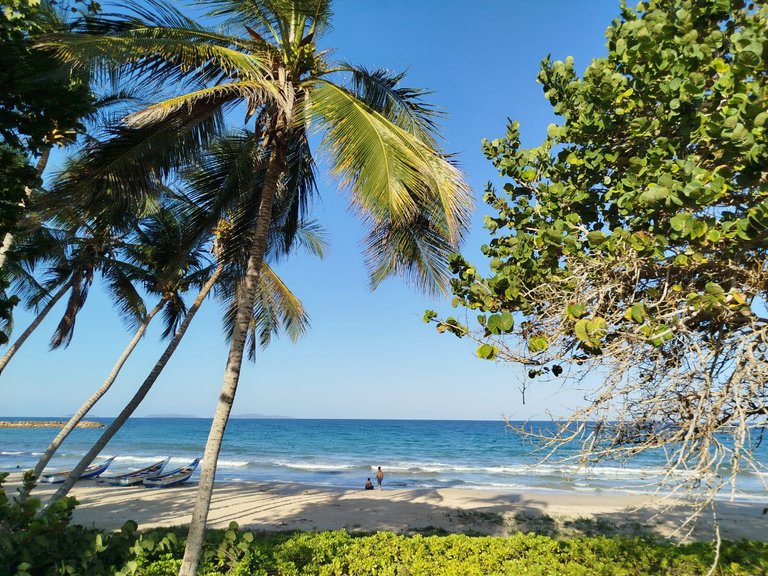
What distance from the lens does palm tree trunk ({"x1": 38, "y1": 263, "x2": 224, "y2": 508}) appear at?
26.8ft

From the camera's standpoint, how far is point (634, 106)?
11.1 feet

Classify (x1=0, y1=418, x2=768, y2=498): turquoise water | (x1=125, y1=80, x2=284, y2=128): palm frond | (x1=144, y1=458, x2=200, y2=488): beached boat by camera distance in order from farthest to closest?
(x1=0, y1=418, x2=768, y2=498): turquoise water, (x1=144, y1=458, x2=200, y2=488): beached boat, (x1=125, y1=80, x2=284, y2=128): palm frond

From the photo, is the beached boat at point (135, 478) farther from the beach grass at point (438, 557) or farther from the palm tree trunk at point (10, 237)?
the beach grass at point (438, 557)

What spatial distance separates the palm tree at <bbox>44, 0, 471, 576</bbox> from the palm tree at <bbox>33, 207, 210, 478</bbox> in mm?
4223

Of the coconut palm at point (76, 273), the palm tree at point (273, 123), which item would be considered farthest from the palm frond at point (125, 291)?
the palm tree at point (273, 123)

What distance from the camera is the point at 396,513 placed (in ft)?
42.5

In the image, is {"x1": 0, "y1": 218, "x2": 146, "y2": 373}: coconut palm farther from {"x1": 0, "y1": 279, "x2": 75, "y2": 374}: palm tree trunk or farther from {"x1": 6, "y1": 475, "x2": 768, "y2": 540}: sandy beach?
{"x1": 6, "y1": 475, "x2": 768, "y2": 540}: sandy beach

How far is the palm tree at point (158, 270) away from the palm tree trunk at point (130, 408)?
2.48 feet

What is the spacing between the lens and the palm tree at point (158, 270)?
34.8 feet

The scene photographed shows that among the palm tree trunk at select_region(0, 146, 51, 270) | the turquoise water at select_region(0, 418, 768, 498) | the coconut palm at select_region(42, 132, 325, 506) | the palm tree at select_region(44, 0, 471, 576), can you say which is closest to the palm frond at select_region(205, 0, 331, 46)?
the palm tree at select_region(44, 0, 471, 576)

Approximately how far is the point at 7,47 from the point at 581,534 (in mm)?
11486

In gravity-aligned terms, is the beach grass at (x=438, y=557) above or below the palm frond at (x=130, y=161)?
below

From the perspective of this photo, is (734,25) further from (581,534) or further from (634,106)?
(581,534)

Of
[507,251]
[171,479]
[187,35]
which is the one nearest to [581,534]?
[507,251]
